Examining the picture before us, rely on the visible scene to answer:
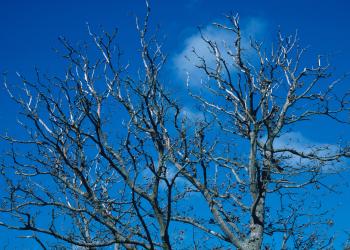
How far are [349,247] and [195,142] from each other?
239 inches

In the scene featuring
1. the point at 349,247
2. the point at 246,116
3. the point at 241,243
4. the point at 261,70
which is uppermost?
the point at 261,70

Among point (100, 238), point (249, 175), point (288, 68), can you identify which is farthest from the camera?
point (288, 68)

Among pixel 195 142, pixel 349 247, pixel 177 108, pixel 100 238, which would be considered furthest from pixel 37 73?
pixel 349 247

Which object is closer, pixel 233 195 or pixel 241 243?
pixel 241 243

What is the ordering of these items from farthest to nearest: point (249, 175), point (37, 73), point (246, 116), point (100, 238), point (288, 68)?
point (288, 68), point (246, 116), point (249, 175), point (100, 238), point (37, 73)

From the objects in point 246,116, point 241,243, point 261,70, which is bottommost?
point 241,243

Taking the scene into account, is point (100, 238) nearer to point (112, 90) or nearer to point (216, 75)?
point (112, 90)

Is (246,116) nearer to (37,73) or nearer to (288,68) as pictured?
(288,68)

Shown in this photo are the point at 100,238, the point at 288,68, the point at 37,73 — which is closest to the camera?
the point at 37,73

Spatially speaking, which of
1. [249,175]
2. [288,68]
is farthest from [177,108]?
[288,68]

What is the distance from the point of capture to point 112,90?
988 centimetres

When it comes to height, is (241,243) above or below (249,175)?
below

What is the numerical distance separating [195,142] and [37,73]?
181 inches

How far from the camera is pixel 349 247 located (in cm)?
1343
